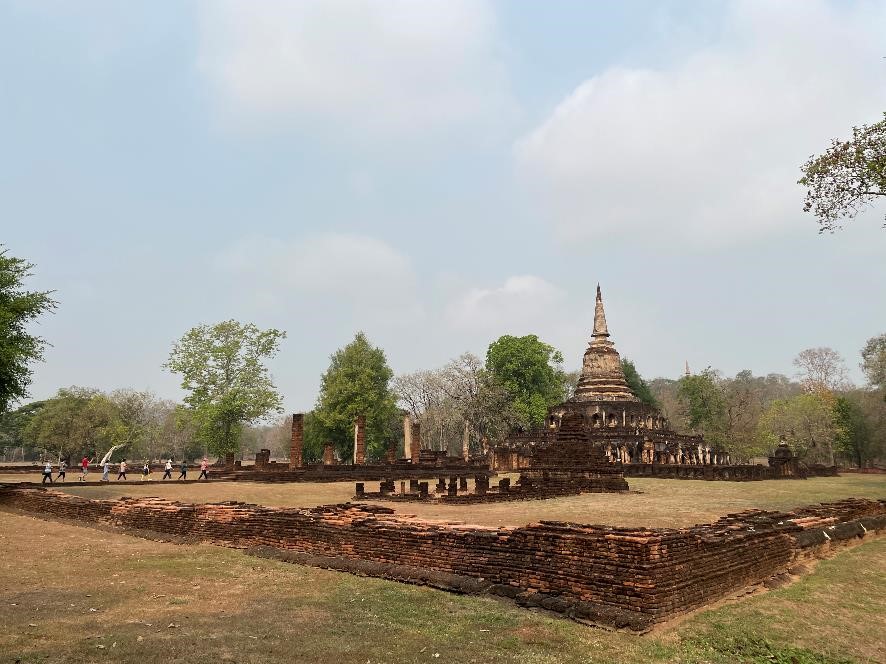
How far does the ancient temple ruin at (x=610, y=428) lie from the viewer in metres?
44.6

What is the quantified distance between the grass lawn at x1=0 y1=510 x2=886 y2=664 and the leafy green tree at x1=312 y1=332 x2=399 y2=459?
44728mm

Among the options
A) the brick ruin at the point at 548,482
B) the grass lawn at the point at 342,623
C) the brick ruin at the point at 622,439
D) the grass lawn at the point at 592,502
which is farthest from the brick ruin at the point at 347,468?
the grass lawn at the point at 342,623

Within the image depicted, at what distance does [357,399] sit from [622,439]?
21.5 metres

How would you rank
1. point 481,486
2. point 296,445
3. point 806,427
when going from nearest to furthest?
1. point 481,486
2. point 296,445
3. point 806,427

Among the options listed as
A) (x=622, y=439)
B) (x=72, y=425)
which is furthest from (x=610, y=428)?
(x=72, y=425)

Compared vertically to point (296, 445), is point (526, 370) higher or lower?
higher

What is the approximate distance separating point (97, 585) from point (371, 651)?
169 inches

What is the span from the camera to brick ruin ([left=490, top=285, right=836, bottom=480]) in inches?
1367

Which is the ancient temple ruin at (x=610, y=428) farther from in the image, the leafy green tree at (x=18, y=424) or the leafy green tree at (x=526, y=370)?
the leafy green tree at (x=18, y=424)

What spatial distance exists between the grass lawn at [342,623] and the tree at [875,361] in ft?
153

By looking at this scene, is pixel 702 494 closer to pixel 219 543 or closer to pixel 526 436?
pixel 219 543

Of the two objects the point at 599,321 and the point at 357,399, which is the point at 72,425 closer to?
the point at 357,399

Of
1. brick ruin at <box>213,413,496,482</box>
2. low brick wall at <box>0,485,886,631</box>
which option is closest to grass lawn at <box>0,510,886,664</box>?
low brick wall at <box>0,485,886,631</box>

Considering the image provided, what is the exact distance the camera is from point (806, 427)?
5228cm
